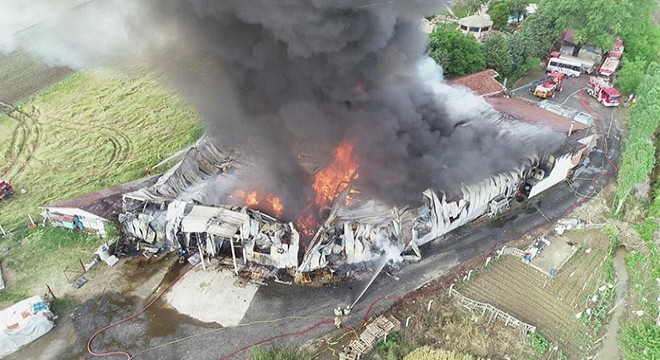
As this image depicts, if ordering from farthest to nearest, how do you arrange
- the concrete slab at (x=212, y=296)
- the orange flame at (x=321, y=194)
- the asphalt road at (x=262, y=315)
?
the orange flame at (x=321, y=194)
the concrete slab at (x=212, y=296)
the asphalt road at (x=262, y=315)

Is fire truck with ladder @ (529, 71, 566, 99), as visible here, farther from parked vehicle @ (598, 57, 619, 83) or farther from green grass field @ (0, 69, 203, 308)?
green grass field @ (0, 69, 203, 308)

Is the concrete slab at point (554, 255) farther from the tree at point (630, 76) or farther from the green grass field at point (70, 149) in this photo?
the green grass field at point (70, 149)

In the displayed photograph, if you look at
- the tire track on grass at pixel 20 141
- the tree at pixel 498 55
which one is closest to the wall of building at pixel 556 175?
the tree at pixel 498 55

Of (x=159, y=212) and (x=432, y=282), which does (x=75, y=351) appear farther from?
(x=432, y=282)

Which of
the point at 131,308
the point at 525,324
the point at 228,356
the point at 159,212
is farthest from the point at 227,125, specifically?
the point at 525,324

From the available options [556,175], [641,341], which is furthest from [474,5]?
[641,341]

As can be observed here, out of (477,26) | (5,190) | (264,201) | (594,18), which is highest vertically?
(594,18)

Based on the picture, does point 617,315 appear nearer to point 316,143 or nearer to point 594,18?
point 316,143
